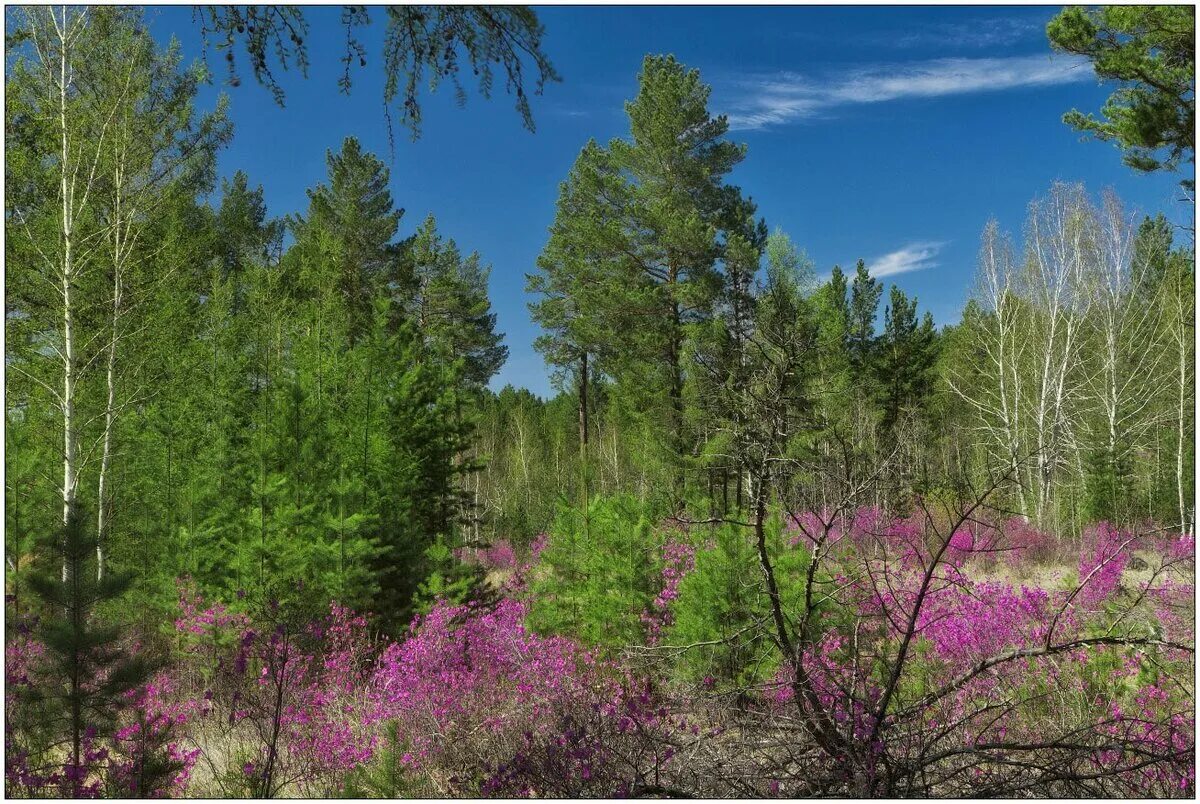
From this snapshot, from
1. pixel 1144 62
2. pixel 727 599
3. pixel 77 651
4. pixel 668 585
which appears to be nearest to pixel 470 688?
pixel 727 599

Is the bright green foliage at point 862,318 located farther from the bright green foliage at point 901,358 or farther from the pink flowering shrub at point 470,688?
the pink flowering shrub at point 470,688

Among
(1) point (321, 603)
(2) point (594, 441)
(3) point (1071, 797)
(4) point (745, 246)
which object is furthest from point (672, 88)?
(2) point (594, 441)

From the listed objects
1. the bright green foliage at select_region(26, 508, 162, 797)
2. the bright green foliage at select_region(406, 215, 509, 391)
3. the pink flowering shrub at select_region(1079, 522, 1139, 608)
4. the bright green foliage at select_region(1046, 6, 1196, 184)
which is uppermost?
the bright green foliage at select_region(406, 215, 509, 391)

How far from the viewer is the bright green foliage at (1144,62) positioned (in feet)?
20.0

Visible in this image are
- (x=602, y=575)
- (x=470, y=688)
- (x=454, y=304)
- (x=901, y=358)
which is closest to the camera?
(x=470, y=688)

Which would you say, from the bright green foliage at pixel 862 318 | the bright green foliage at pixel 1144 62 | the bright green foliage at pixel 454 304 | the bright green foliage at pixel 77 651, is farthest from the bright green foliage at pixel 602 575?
the bright green foliage at pixel 862 318

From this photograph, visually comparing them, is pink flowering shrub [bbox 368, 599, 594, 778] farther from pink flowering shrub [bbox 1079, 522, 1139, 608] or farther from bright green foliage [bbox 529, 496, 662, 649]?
pink flowering shrub [bbox 1079, 522, 1139, 608]

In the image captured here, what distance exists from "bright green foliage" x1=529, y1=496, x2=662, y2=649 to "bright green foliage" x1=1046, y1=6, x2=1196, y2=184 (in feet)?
19.1

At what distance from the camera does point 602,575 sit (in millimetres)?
6746

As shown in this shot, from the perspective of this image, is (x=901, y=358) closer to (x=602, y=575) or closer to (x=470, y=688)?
(x=602, y=575)

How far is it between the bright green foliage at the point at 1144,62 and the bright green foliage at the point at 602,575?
584cm

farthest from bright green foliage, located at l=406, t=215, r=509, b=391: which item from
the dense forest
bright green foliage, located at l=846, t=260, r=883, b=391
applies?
bright green foliage, located at l=846, t=260, r=883, b=391

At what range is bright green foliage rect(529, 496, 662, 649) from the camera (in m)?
6.56

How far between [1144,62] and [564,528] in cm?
680
